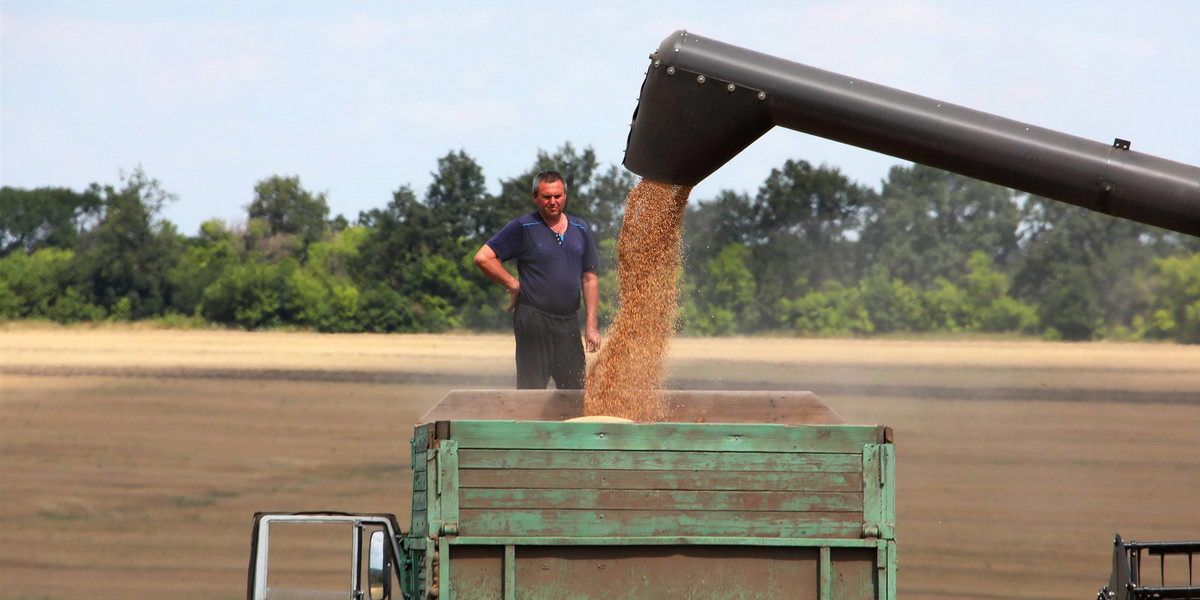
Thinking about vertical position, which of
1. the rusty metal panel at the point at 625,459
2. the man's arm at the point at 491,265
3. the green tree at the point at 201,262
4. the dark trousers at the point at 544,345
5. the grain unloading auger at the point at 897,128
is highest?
the green tree at the point at 201,262

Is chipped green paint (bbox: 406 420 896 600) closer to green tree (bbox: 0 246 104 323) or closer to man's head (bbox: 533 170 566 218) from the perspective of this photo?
man's head (bbox: 533 170 566 218)

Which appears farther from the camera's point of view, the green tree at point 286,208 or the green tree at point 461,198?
the green tree at point 286,208

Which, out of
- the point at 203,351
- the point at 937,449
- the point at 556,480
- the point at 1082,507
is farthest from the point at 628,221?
the point at 203,351

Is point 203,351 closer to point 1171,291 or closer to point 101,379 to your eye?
point 101,379

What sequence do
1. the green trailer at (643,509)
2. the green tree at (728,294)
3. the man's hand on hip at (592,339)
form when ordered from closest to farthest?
the green trailer at (643,509)
the man's hand on hip at (592,339)
the green tree at (728,294)

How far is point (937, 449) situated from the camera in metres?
14.7

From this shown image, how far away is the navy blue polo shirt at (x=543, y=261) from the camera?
299 inches

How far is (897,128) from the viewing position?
14.9 feet

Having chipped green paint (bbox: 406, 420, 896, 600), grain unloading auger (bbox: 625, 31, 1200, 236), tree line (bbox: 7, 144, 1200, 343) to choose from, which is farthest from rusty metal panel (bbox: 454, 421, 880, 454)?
tree line (bbox: 7, 144, 1200, 343)

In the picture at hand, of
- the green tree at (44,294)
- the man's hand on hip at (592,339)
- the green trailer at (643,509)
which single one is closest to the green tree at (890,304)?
the green tree at (44,294)

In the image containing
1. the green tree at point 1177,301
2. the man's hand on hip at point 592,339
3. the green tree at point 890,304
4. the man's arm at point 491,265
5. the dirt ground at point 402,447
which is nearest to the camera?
the man's arm at point 491,265

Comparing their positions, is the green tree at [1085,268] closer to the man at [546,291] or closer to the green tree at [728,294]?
the green tree at [728,294]

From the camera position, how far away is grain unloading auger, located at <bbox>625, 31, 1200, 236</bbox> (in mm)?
4422

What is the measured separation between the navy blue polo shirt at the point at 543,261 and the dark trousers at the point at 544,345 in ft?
0.19
